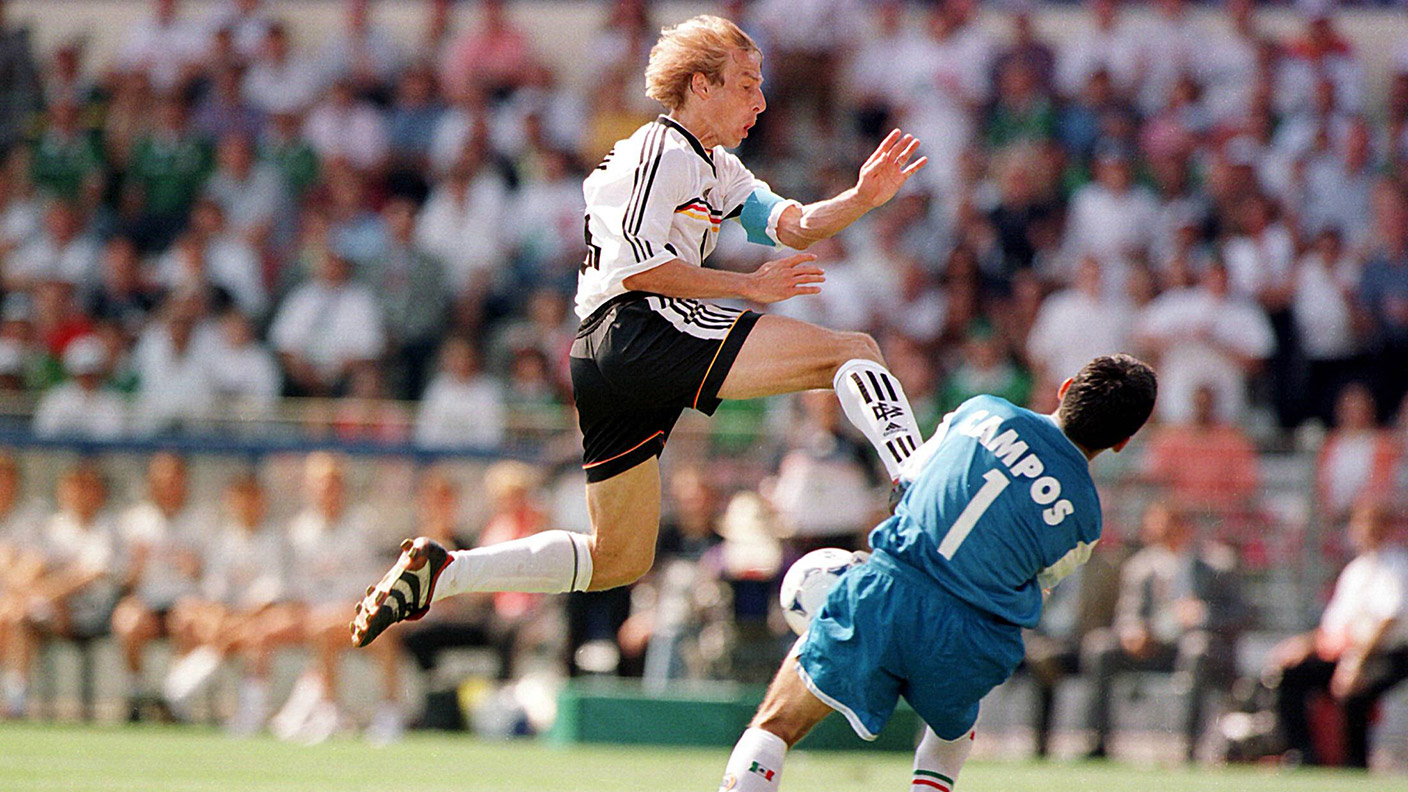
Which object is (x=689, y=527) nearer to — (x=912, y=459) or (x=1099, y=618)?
(x=1099, y=618)

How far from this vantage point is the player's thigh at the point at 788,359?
5.67 m

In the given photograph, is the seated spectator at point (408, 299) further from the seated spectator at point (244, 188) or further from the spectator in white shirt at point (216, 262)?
the seated spectator at point (244, 188)

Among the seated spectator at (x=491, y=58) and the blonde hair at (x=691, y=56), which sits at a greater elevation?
the seated spectator at (x=491, y=58)

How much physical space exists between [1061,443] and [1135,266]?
8387 millimetres

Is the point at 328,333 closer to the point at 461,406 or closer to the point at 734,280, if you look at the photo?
the point at 461,406

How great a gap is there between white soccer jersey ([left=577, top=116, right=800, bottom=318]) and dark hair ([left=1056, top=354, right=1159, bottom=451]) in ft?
4.63

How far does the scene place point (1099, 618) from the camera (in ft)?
37.1

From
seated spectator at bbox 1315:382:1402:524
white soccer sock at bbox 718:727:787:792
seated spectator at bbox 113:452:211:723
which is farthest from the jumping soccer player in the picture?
seated spectator at bbox 113:452:211:723

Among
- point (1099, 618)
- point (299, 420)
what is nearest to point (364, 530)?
point (299, 420)

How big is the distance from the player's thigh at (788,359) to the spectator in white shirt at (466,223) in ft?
29.0

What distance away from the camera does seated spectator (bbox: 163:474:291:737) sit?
11938 millimetres

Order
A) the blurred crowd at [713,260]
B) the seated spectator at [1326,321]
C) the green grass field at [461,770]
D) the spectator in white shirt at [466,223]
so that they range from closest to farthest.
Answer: the green grass field at [461,770] < the blurred crowd at [713,260] < the seated spectator at [1326,321] < the spectator in white shirt at [466,223]

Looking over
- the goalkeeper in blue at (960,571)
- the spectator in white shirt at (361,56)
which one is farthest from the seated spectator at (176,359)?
the goalkeeper in blue at (960,571)

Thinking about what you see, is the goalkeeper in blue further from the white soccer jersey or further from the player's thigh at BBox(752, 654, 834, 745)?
the white soccer jersey
